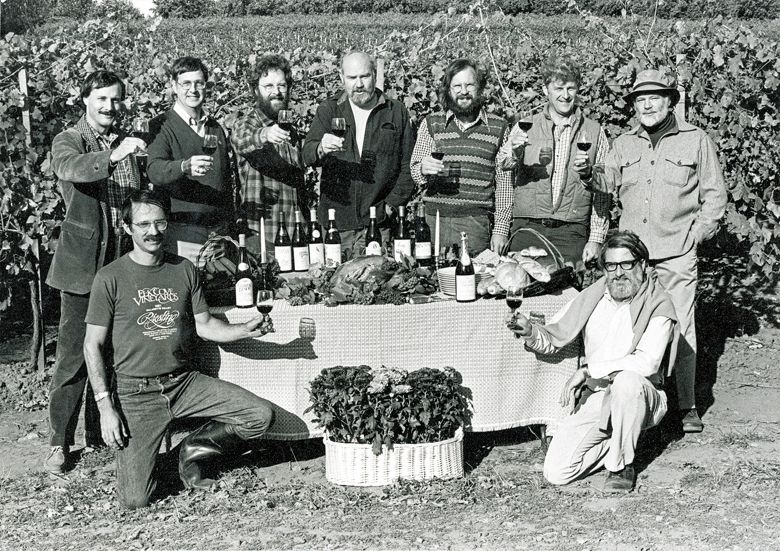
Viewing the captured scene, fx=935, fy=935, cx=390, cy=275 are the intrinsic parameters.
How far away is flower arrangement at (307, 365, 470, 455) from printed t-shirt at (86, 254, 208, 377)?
80 cm

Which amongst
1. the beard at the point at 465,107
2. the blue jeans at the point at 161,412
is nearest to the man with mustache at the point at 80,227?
the blue jeans at the point at 161,412

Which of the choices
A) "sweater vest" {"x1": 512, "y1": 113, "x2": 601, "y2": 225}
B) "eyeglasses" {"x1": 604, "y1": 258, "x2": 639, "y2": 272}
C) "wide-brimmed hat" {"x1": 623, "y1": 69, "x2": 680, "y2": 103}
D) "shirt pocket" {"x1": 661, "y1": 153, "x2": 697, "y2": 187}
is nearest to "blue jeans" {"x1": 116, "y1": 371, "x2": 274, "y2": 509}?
"eyeglasses" {"x1": 604, "y1": 258, "x2": 639, "y2": 272}

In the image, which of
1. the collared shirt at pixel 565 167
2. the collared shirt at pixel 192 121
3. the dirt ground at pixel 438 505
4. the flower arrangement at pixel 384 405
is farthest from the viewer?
the collared shirt at pixel 565 167

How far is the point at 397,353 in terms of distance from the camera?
206 inches

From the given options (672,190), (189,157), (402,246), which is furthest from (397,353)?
(672,190)

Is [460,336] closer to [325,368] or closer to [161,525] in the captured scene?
[325,368]

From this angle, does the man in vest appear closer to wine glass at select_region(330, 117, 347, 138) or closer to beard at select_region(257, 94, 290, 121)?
wine glass at select_region(330, 117, 347, 138)

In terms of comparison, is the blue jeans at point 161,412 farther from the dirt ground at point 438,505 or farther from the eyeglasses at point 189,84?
the eyeglasses at point 189,84

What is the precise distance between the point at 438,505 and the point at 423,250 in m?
1.66

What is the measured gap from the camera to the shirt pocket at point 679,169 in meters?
5.69

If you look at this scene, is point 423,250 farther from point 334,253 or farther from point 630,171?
Answer: point 630,171

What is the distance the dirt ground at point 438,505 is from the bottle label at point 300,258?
1.07m

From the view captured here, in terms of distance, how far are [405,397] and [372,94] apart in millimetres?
2243

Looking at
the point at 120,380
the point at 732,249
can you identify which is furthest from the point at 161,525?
the point at 732,249
